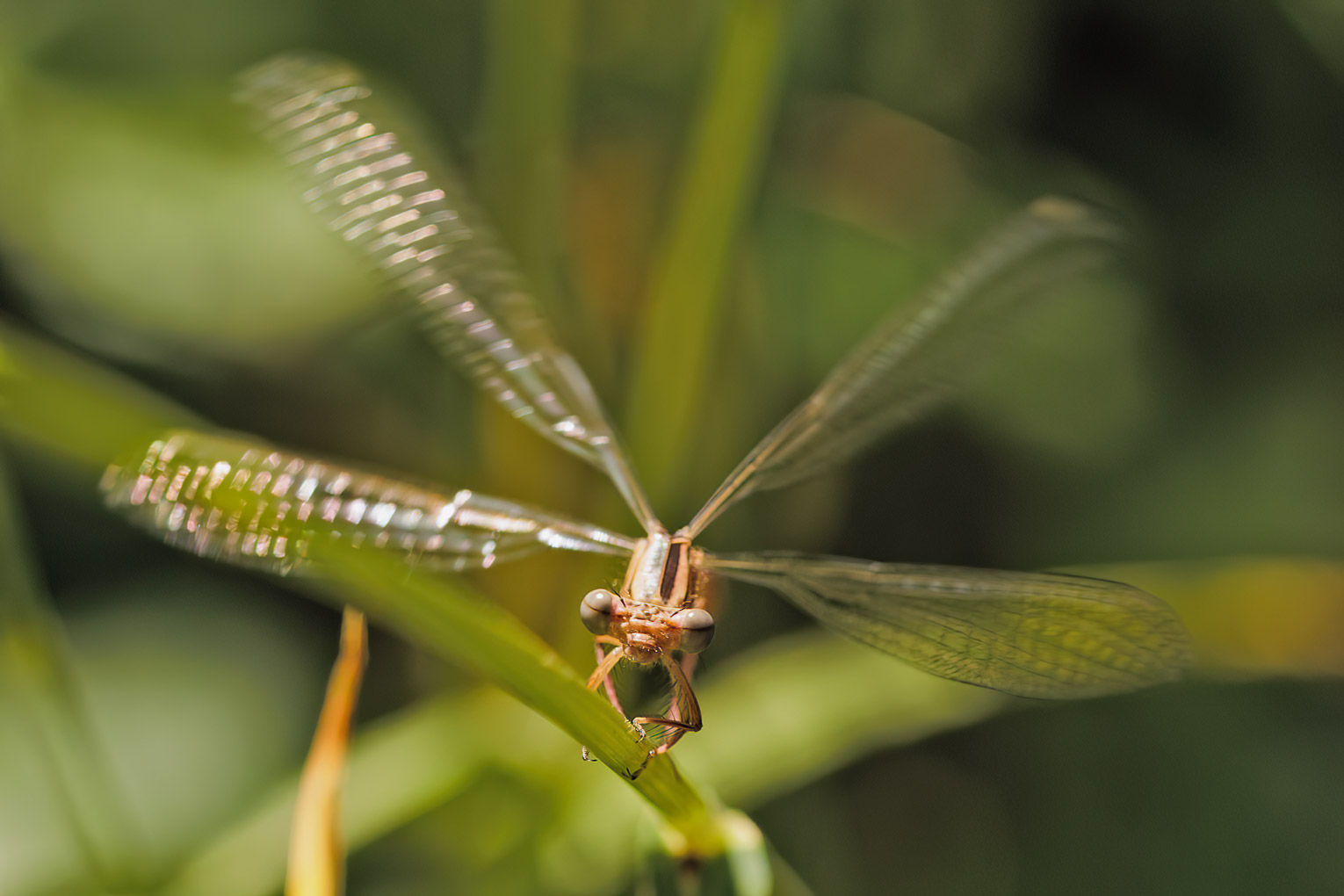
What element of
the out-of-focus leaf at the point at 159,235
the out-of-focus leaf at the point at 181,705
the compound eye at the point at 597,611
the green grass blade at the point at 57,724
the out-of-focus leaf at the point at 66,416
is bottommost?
the out-of-focus leaf at the point at 181,705

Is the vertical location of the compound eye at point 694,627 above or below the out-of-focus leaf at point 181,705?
above

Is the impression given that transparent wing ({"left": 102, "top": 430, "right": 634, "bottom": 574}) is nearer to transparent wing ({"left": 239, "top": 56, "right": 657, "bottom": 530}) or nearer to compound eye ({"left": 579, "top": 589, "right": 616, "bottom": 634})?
compound eye ({"left": 579, "top": 589, "right": 616, "bottom": 634})

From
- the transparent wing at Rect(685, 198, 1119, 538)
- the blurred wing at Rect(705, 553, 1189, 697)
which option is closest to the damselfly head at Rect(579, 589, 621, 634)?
the transparent wing at Rect(685, 198, 1119, 538)

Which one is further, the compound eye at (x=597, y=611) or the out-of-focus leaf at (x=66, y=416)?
the compound eye at (x=597, y=611)

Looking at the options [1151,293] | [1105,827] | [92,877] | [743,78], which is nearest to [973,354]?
[743,78]

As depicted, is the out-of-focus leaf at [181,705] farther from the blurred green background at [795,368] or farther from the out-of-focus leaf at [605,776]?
the out-of-focus leaf at [605,776]

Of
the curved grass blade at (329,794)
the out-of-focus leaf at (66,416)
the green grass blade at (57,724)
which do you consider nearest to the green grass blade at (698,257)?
the curved grass blade at (329,794)

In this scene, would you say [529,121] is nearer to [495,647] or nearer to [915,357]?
[915,357]
